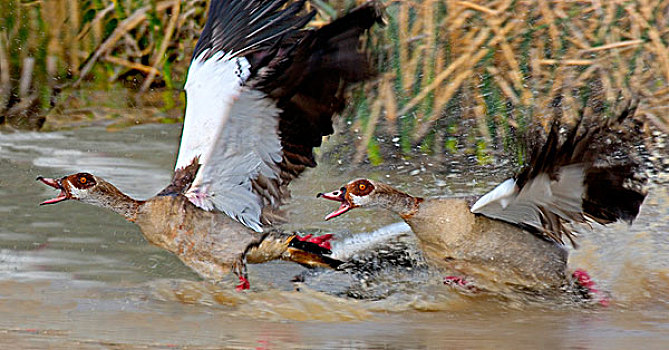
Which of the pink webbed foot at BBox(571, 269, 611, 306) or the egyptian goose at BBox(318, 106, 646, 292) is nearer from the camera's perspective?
the egyptian goose at BBox(318, 106, 646, 292)

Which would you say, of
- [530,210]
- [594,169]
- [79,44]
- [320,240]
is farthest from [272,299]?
[79,44]

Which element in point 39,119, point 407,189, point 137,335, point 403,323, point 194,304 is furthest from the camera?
point 39,119

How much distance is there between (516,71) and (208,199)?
254 cm

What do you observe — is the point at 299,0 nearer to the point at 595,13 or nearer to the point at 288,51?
the point at 288,51

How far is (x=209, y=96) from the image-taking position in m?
4.63

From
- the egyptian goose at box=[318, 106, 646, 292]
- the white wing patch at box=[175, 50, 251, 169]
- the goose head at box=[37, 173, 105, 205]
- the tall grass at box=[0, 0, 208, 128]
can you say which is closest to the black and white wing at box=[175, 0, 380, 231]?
the white wing patch at box=[175, 50, 251, 169]

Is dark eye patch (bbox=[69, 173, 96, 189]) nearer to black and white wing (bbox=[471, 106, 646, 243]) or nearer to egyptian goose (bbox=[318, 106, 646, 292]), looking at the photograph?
egyptian goose (bbox=[318, 106, 646, 292])

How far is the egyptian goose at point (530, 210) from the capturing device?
4.34m

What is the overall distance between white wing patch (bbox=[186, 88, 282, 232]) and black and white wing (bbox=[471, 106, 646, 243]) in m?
0.95

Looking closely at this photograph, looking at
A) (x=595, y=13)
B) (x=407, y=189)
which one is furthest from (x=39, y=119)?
(x=595, y=13)

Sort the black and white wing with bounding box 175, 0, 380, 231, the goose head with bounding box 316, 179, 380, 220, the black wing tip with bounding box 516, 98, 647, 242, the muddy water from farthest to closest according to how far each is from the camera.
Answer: the goose head with bounding box 316, 179, 380, 220, the black and white wing with bounding box 175, 0, 380, 231, the black wing tip with bounding box 516, 98, 647, 242, the muddy water

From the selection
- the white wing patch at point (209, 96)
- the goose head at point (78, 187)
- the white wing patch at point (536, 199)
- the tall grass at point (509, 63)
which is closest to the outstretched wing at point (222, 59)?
the white wing patch at point (209, 96)

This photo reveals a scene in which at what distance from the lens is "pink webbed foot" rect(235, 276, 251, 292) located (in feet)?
16.4

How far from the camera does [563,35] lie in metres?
6.78
